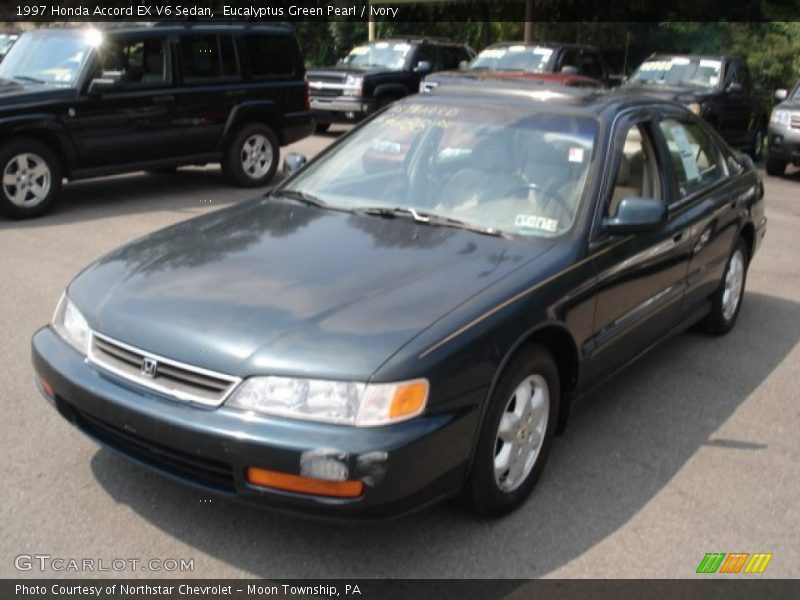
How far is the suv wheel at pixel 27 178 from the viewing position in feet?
27.4

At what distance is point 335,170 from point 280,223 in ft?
2.17

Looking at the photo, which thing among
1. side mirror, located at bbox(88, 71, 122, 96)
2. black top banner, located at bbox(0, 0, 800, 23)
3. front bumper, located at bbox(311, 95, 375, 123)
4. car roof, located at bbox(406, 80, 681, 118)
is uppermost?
black top banner, located at bbox(0, 0, 800, 23)

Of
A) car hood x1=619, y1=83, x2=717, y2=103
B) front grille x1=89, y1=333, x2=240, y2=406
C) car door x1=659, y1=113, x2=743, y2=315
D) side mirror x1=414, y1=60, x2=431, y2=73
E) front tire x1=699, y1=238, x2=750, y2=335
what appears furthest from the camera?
side mirror x1=414, y1=60, x2=431, y2=73

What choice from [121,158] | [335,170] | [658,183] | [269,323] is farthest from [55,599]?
[121,158]

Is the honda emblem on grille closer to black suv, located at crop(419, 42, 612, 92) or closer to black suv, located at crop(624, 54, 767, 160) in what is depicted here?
black suv, located at crop(419, 42, 612, 92)

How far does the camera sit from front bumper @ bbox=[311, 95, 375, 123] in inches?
576

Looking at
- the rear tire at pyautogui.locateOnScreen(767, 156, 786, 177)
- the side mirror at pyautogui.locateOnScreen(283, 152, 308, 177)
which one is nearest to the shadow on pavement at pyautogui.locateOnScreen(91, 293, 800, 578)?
the side mirror at pyautogui.locateOnScreen(283, 152, 308, 177)

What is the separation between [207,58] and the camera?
32.6ft

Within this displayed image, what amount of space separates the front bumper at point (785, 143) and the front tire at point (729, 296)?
8075mm

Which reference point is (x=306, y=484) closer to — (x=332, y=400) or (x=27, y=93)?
(x=332, y=400)

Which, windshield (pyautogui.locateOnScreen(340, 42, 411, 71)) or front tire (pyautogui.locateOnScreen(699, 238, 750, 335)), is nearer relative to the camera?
front tire (pyautogui.locateOnScreen(699, 238, 750, 335))

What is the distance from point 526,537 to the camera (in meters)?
3.34

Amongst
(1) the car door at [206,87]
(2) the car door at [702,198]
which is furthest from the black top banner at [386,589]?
(1) the car door at [206,87]

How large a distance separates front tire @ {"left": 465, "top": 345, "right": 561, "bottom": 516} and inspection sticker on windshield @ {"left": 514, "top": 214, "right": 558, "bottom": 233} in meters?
0.63
